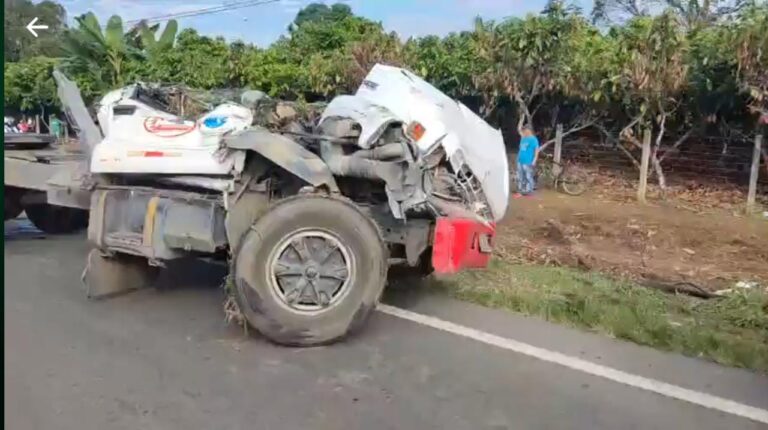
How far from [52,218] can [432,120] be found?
5530mm

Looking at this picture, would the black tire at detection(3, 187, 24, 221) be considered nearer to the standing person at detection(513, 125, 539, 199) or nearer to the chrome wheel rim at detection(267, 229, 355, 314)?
the chrome wheel rim at detection(267, 229, 355, 314)

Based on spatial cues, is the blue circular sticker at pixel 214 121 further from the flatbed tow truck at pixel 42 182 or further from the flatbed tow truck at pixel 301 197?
the flatbed tow truck at pixel 42 182

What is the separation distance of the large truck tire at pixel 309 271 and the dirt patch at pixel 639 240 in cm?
372

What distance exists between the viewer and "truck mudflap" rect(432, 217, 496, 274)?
5285 mm

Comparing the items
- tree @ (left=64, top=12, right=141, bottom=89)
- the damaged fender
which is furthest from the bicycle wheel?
tree @ (left=64, top=12, right=141, bottom=89)

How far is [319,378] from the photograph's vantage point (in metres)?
4.61

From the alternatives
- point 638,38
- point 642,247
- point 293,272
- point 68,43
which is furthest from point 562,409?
point 68,43

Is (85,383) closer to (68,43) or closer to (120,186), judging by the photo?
(120,186)

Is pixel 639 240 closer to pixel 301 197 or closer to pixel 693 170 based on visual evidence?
pixel 693 170

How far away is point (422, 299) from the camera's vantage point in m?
6.52

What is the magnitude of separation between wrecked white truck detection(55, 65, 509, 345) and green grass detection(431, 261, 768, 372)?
2.66 feet

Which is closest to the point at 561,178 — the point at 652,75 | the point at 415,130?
the point at 652,75

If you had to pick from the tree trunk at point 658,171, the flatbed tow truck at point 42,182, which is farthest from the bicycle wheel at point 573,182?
the flatbed tow truck at point 42,182

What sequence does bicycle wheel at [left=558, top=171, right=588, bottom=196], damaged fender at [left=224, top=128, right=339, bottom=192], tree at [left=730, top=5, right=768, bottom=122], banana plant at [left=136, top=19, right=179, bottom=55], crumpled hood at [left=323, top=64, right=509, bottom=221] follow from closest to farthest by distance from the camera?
damaged fender at [left=224, top=128, right=339, bottom=192], crumpled hood at [left=323, top=64, right=509, bottom=221], tree at [left=730, top=5, right=768, bottom=122], bicycle wheel at [left=558, top=171, right=588, bottom=196], banana plant at [left=136, top=19, right=179, bottom=55]
